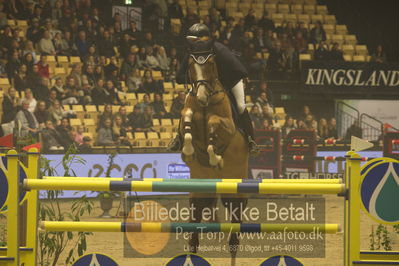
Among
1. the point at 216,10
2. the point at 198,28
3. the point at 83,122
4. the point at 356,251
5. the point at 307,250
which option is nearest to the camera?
the point at 356,251

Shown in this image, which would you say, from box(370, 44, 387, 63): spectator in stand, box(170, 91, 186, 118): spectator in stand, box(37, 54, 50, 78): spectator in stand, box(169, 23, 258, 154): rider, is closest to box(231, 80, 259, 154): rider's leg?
box(169, 23, 258, 154): rider

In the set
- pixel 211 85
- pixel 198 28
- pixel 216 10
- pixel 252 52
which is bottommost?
pixel 211 85

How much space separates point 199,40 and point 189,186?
230cm

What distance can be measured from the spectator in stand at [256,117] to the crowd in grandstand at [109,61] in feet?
0.09

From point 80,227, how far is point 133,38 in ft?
44.3

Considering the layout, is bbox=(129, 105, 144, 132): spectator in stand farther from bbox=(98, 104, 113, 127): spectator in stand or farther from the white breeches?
the white breeches

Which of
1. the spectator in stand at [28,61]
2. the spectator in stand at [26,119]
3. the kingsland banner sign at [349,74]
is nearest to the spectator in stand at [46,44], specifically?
the spectator in stand at [28,61]

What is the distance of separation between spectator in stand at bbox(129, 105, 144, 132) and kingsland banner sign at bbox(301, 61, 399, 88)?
5230 mm

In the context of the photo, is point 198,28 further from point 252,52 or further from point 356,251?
point 252,52

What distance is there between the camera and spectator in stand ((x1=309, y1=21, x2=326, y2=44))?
20.2m

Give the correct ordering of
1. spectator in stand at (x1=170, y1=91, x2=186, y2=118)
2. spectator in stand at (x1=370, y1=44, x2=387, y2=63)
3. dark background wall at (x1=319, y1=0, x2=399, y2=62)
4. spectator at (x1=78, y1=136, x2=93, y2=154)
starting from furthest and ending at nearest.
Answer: dark background wall at (x1=319, y1=0, x2=399, y2=62) → spectator in stand at (x1=370, y1=44, x2=387, y2=63) → spectator in stand at (x1=170, y1=91, x2=186, y2=118) → spectator at (x1=78, y1=136, x2=93, y2=154)

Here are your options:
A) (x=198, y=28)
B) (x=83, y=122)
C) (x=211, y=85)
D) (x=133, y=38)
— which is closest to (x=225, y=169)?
(x=211, y=85)

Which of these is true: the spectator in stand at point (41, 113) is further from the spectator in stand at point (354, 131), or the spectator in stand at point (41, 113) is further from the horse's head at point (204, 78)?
the horse's head at point (204, 78)

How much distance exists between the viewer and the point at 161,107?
16.3 meters
